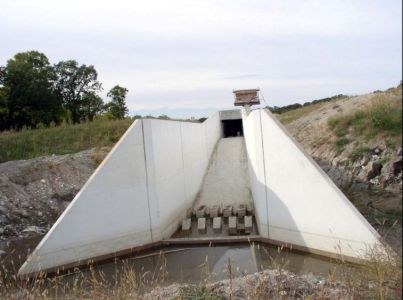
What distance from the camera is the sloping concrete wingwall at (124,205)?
7.62 m

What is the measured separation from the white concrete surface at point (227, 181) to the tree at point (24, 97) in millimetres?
13529

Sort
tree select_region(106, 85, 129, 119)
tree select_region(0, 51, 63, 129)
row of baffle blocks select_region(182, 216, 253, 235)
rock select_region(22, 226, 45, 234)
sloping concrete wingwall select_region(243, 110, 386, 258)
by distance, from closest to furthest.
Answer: sloping concrete wingwall select_region(243, 110, 386, 258) < row of baffle blocks select_region(182, 216, 253, 235) < rock select_region(22, 226, 45, 234) < tree select_region(0, 51, 63, 129) < tree select_region(106, 85, 129, 119)

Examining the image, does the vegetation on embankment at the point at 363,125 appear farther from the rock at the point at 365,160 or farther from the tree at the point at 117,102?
the tree at the point at 117,102

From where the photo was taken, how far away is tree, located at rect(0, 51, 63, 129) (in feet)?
80.2

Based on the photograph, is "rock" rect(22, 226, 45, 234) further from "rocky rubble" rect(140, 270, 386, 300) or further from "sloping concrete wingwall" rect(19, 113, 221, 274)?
"rocky rubble" rect(140, 270, 386, 300)

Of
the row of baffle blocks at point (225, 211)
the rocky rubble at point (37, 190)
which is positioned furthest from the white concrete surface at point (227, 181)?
the rocky rubble at point (37, 190)

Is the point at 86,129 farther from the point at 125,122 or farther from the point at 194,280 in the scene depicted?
the point at 194,280

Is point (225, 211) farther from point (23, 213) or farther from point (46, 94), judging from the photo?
point (46, 94)

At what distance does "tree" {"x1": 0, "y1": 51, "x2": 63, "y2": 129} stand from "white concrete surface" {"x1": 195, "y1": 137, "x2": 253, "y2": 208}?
44.4 ft

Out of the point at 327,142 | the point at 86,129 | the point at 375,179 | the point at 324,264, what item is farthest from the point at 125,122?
the point at 324,264

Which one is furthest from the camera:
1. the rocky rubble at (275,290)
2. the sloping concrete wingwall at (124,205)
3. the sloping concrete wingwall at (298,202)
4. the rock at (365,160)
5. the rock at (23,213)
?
the rock at (23,213)

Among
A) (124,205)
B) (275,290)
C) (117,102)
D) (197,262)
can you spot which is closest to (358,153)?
(197,262)

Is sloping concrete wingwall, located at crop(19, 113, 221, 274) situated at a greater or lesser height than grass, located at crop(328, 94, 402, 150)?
lesser

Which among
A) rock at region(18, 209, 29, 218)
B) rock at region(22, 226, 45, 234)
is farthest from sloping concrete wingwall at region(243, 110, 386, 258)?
rock at region(18, 209, 29, 218)
